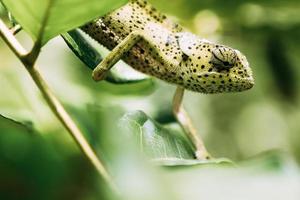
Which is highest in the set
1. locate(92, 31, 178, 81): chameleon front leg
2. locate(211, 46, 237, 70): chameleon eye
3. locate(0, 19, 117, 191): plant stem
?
locate(0, 19, 117, 191): plant stem

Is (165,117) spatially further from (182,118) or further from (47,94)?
(47,94)

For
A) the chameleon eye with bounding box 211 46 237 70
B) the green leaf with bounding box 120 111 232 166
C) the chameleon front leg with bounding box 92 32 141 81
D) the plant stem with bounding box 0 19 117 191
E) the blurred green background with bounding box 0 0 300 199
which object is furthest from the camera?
the chameleon eye with bounding box 211 46 237 70

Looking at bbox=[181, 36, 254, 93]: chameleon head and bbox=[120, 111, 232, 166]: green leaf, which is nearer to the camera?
bbox=[120, 111, 232, 166]: green leaf

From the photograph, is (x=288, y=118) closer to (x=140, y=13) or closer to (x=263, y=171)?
(x=140, y=13)

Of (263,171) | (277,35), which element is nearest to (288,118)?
(277,35)

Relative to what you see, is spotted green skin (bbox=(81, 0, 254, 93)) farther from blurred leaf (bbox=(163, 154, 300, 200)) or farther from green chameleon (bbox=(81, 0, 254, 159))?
blurred leaf (bbox=(163, 154, 300, 200))

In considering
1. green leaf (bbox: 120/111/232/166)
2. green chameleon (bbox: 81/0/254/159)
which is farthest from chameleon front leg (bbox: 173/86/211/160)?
green leaf (bbox: 120/111/232/166)

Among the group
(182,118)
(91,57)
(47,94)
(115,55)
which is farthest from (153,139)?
(182,118)

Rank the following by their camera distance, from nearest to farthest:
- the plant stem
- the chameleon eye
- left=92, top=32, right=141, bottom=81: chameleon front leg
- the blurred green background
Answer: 1. the blurred green background
2. the plant stem
3. left=92, top=32, right=141, bottom=81: chameleon front leg
4. the chameleon eye
